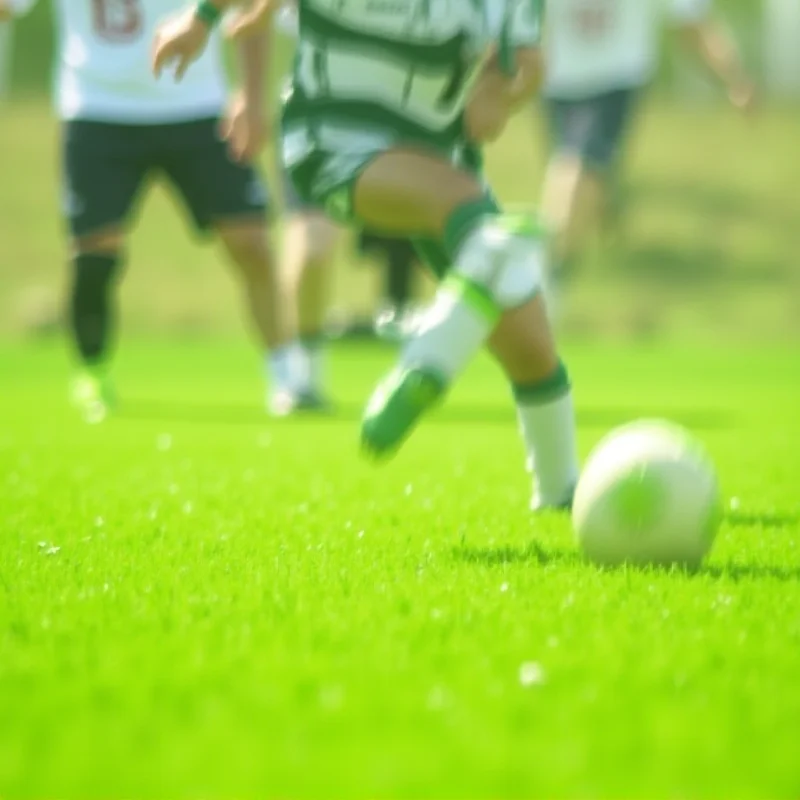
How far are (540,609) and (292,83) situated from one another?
188cm

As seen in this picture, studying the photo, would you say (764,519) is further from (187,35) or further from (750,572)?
(187,35)

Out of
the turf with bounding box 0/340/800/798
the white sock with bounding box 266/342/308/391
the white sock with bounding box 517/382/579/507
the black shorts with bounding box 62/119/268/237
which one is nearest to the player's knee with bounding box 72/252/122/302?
the black shorts with bounding box 62/119/268/237

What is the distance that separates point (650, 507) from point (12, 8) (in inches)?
194

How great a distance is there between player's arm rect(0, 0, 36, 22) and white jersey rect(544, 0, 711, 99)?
3690 mm

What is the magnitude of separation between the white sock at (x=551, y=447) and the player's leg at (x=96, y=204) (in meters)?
3.78

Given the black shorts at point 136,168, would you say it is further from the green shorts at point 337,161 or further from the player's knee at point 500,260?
the player's knee at point 500,260

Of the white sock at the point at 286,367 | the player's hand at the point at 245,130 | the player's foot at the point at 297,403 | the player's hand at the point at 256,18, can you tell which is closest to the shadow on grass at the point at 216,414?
the player's foot at the point at 297,403

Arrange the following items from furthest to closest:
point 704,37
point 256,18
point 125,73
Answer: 1. point 704,37
2. point 125,73
3. point 256,18

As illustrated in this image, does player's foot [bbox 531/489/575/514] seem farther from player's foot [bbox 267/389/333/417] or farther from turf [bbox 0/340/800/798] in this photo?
player's foot [bbox 267/389/333/417]

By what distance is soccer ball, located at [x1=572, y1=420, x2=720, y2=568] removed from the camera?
331 cm

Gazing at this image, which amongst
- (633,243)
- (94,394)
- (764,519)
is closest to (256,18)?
(764,519)

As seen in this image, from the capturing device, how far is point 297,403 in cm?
806

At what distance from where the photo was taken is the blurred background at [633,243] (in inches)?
795

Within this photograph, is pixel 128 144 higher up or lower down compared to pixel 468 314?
lower down
